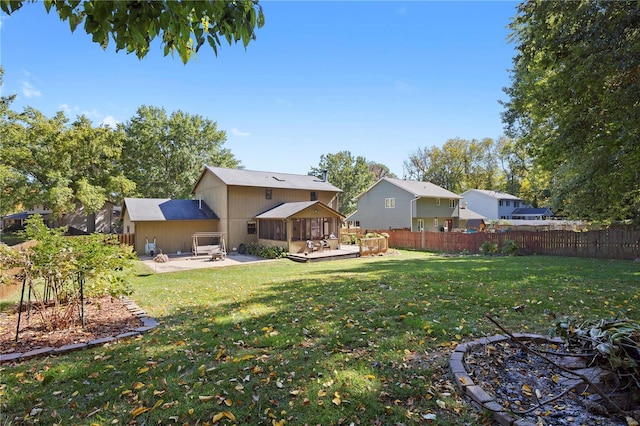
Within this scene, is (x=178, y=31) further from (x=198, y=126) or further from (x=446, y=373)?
(x=198, y=126)

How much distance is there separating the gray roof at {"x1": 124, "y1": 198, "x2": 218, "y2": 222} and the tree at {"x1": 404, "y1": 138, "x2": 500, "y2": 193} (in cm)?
3755

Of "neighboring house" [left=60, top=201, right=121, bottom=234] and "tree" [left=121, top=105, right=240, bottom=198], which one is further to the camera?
"neighboring house" [left=60, top=201, right=121, bottom=234]

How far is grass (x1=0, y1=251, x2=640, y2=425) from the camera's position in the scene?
266cm

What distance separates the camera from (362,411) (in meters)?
2.62

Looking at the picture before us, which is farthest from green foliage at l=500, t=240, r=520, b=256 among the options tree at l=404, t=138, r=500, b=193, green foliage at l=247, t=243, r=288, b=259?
tree at l=404, t=138, r=500, b=193

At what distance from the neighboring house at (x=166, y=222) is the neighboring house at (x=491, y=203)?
37.9 metres

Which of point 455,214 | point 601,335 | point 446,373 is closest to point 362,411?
point 446,373

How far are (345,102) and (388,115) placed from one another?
453cm

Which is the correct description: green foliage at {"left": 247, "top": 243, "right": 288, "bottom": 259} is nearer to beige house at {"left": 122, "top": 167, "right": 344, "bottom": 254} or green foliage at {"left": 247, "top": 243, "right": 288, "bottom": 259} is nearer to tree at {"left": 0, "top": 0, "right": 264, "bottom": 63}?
beige house at {"left": 122, "top": 167, "right": 344, "bottom": 254}

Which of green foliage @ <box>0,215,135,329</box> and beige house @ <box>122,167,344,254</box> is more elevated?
beige house @ <box>122,167,344,254</box>

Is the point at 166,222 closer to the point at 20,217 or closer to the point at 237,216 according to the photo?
the point at 237,216

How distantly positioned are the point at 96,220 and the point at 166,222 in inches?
725

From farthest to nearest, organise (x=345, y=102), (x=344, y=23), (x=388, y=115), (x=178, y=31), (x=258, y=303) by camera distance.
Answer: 1. (x=388, y=115)
2. (x=345, y=102)
3. (x=344, y=23)
4. (x=258, y=303)
5. (x=178, y=31)

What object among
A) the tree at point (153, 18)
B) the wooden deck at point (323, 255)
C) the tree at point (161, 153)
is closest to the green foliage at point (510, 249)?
the wooden deck at point (323, 255)
